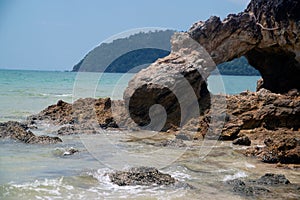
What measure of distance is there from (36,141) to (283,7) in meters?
10.9

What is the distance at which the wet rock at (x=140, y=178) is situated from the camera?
8.38 m

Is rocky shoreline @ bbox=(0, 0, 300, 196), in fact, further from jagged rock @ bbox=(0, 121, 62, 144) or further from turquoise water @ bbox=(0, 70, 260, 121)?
turquoise water @ bbox=(0, 70, 260, 121)

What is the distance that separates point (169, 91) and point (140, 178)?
881 cm

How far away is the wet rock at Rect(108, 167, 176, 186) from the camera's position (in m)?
8.38

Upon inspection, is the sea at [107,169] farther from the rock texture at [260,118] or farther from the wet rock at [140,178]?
the rock texture at [260,118]

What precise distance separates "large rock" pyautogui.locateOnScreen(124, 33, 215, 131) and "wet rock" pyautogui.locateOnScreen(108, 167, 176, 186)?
8.18m

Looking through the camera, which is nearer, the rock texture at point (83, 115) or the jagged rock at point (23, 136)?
the jagged rock at point (23, 136)

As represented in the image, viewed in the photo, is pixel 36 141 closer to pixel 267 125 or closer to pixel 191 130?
pixel 191 130

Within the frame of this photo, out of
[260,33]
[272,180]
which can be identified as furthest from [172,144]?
[260,33]

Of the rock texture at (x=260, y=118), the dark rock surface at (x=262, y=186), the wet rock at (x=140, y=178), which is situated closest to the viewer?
the dark rock surface at (x=262, y=186)

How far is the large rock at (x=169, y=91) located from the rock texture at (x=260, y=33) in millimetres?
909

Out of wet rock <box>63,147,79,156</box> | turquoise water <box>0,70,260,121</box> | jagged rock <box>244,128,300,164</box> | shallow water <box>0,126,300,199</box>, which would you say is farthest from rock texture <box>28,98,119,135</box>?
jagged rock <box>244,128,300,164</box>


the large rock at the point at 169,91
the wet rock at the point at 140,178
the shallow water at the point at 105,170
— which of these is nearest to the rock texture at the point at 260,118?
the shallow water at the point at 105,170

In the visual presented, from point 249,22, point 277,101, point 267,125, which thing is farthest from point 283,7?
point 267,125
